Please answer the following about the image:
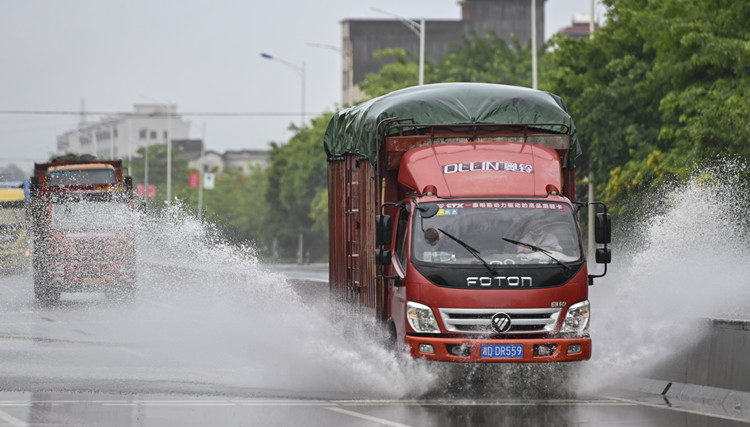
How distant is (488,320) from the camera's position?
12.9m

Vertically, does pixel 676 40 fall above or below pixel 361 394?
above

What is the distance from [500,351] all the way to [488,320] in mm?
317

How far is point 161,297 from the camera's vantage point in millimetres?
28984

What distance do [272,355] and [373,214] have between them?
10.1 ft

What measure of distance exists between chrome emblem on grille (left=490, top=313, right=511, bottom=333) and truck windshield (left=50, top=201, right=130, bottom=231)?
16576 mm

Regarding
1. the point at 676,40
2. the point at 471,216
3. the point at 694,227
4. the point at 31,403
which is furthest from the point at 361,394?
the point at 676,40

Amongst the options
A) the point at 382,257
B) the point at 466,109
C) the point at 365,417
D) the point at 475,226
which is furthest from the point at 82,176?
the point at 365,417

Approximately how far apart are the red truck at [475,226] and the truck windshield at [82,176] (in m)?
22.4

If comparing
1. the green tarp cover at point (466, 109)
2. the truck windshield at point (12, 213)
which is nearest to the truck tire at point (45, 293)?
the truck windshield at point (12, 213)

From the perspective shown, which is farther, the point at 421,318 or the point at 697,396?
the point at 697,396

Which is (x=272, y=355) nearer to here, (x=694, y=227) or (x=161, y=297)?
(x=694, y=227)

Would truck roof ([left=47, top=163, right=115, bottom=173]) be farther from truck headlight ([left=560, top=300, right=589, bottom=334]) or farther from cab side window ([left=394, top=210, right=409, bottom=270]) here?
truck headlight ([left=560, top=300, right=589, bottom=334])

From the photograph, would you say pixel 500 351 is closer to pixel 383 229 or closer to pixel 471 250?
pixel 471 250

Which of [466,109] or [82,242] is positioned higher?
[466,109]
